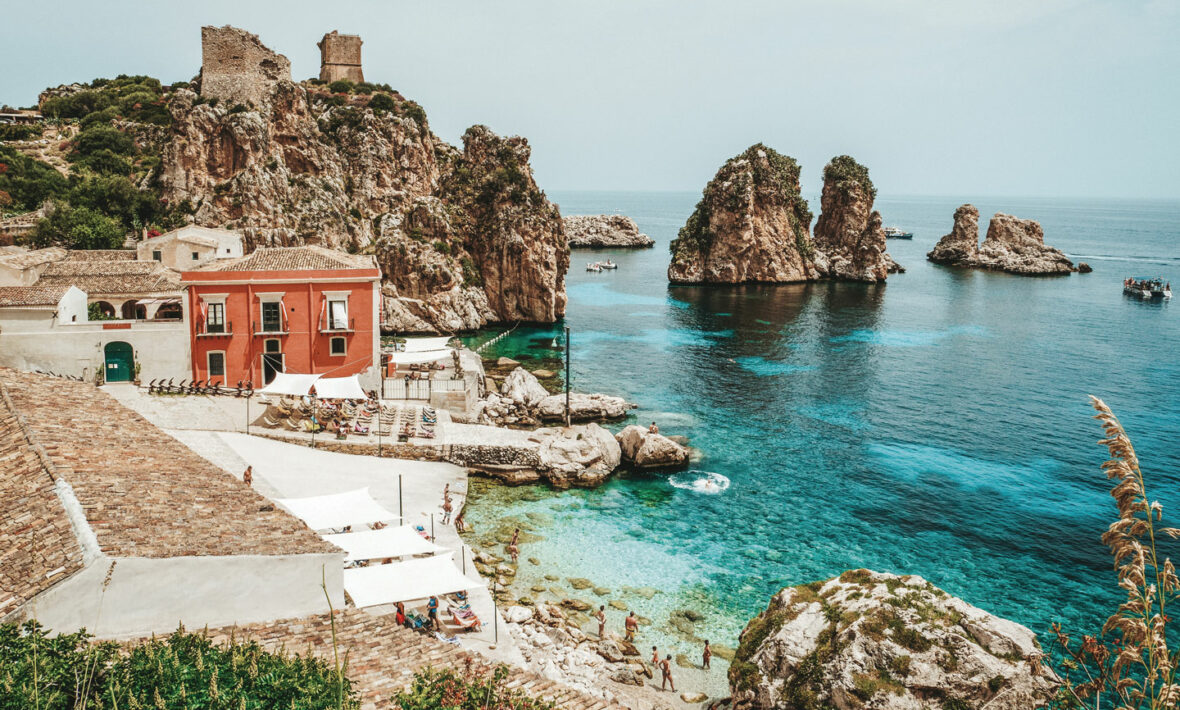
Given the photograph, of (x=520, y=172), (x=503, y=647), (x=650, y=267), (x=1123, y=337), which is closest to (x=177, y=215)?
(x=520, y=172)

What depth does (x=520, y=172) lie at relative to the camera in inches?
2753

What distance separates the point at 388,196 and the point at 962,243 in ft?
347

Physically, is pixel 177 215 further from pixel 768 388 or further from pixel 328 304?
pixel 768 388

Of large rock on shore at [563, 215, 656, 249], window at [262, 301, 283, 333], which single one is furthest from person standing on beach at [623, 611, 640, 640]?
large rock on shore at [563, 215, 656, 249]

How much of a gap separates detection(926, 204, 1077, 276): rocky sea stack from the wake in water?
106m

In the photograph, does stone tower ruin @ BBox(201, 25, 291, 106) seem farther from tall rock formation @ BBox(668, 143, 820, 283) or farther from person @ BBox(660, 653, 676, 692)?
→ person @ BBox(660, 653, 676, 692)

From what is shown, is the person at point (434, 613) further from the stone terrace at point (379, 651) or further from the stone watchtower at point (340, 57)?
the stone watchtower at point (340, 57)

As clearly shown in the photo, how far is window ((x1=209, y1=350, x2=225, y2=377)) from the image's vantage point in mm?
32719

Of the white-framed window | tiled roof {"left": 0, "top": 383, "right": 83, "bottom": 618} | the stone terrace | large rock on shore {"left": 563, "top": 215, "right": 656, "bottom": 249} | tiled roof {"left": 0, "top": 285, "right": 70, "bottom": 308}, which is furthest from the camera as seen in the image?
large rock on shore {"left": 563, "top": 215, "right": 656, "bottom": 249}

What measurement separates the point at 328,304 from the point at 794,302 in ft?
205

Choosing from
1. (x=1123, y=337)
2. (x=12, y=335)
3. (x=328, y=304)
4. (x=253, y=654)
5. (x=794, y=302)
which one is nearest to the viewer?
(x=253, y=654)

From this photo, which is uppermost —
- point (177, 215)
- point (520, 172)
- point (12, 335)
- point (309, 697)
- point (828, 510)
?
point (520, 172)

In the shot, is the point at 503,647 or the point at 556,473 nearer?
the point at 503,647

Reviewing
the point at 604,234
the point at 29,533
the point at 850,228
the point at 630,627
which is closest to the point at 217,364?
the point at 29,533
